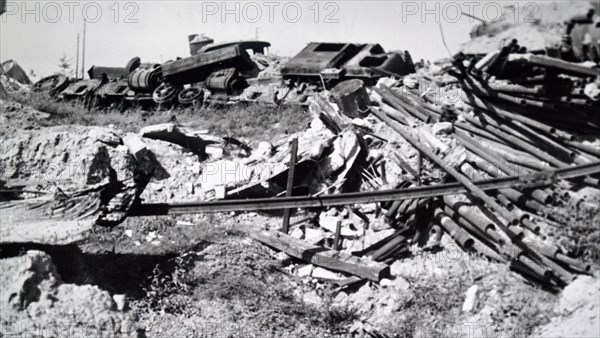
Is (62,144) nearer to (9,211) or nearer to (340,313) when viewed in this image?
(9,211)

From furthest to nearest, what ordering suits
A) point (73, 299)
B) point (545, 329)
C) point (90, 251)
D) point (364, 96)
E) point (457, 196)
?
point (364, 96)
point (90, 251)
point (457, 196)
point (545, 329)
point (73, 299)

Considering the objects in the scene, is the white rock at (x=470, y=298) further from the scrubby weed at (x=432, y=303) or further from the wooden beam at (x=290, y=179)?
the wooden beam at (x=290, y=179)

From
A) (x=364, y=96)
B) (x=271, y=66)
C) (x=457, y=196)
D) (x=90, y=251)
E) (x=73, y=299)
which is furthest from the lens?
(x=271, y=66)


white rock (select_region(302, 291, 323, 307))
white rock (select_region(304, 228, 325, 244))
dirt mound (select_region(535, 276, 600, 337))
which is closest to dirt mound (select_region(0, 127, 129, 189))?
white rock (select_region(304, 228, 325, 244))

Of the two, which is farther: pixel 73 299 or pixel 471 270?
pixel 471 270

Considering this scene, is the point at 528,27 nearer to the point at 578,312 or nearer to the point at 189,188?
the point at 578,312

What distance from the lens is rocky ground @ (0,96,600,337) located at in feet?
16.3

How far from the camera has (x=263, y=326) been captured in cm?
599

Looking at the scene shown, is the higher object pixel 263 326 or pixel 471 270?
pixel 471 270

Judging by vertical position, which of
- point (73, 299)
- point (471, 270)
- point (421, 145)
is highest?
point (421, 145)

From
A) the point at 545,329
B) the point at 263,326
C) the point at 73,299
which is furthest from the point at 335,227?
the point at 73,299

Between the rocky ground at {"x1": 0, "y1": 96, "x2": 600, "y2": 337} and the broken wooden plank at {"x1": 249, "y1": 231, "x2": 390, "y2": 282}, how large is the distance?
12 cm

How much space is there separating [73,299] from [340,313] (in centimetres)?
284

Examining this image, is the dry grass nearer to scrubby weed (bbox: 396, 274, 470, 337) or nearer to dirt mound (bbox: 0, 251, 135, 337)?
scrubby weed (bbox: 396, 274, 470, 337)
